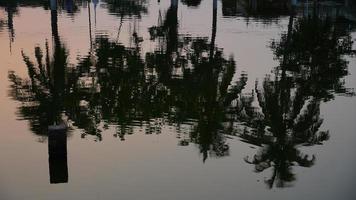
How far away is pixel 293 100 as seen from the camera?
19.8m

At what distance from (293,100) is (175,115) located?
525 centimetres

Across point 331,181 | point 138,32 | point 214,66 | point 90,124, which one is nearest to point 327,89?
point 214,66

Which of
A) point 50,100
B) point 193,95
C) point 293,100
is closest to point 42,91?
point 50,100

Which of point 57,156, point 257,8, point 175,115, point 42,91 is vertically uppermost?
point 257,8

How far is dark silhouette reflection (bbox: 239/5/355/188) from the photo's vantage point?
14547 millimetres

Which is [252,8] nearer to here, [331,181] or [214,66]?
[214,66]

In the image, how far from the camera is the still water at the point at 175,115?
1253 centimetres

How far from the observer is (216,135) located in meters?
15.9

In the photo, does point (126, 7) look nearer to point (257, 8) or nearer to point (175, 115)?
point (257, 8)

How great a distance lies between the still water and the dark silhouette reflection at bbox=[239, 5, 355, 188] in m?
0.06

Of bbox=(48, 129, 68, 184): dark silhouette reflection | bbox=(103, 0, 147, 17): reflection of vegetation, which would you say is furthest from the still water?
bbox=(103, 0, 147, 17): reflection of vegetation

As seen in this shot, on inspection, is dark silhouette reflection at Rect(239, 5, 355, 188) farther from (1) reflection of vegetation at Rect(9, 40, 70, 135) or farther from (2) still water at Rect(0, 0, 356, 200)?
(1) reflection of vegetation at Rect(9, 40, 70, 135)

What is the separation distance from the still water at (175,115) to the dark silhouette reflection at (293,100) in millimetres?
60

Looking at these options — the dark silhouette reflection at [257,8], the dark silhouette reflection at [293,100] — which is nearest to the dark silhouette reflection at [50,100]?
the dark silhouette reflection at [293,100]
